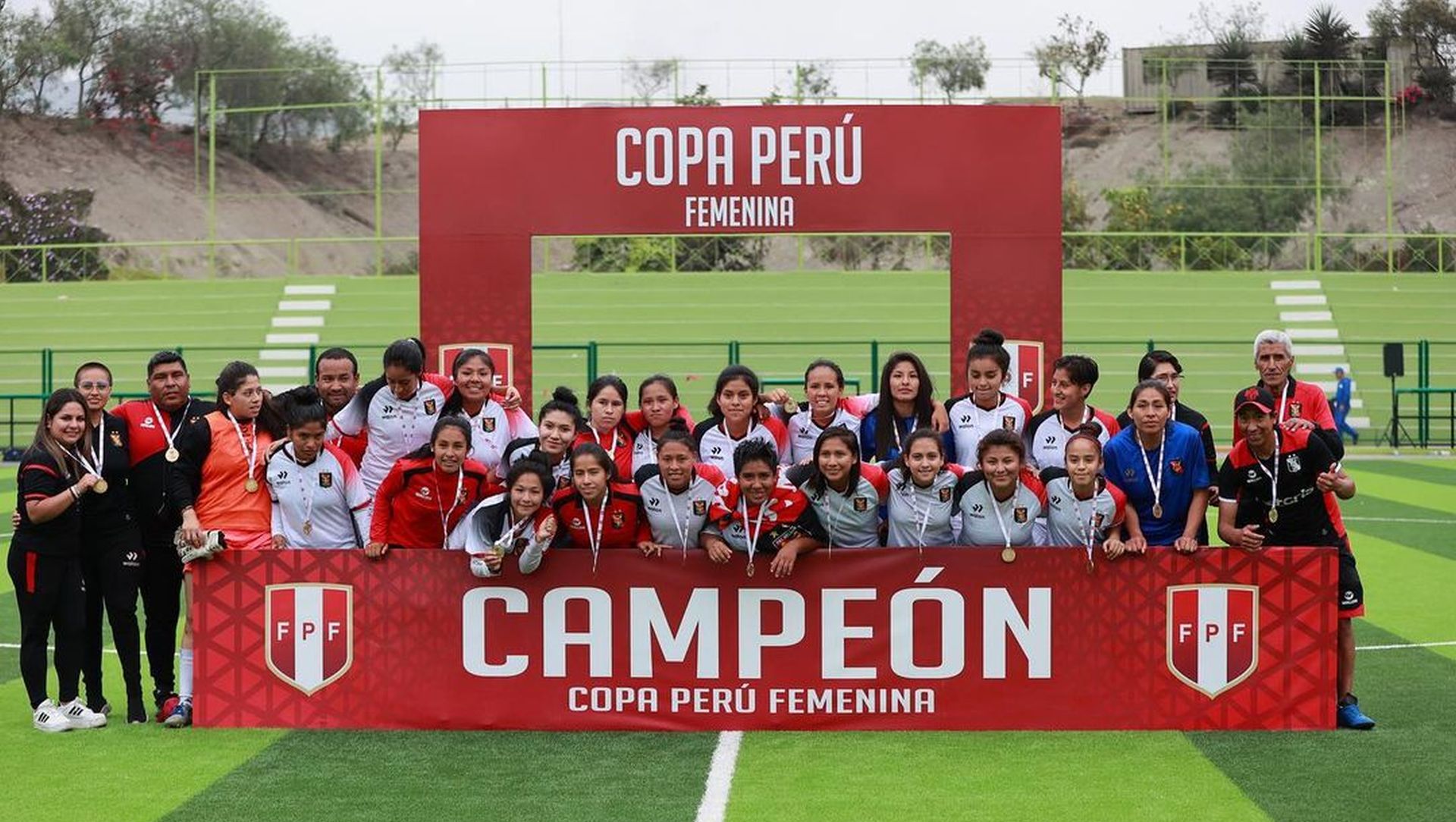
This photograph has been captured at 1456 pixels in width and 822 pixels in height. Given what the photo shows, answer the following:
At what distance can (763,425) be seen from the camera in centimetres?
896

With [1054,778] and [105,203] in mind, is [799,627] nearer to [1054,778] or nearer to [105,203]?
[1054,778]

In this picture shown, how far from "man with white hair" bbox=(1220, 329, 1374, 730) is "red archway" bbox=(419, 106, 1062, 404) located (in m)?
3.40

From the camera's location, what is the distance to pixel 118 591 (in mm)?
8250

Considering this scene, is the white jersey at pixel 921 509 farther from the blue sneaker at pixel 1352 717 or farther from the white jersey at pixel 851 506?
the blue sneaker at pixel 1352 717

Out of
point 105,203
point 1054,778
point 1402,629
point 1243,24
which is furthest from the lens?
point 1243,24

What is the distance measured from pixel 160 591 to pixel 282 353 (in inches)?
1041

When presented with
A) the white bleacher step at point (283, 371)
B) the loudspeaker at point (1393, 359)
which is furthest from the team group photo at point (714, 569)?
the white bleacher step at point (283, 371)

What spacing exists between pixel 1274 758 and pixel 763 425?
3.07 meters

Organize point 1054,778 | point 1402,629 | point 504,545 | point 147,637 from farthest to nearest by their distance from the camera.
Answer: point 1402,629 → point 147,637 → point 504,545 → point 1054,778

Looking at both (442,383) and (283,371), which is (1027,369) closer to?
(442,383)

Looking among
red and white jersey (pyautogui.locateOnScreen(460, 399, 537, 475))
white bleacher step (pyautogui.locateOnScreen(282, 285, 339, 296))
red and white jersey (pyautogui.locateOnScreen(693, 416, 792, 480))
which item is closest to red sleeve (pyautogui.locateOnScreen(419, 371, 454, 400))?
red and white jersey (pyautogui.locateOnScreen(460, 399, 537, 475))

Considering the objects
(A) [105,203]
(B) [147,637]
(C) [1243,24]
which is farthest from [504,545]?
(C) [1243,24]

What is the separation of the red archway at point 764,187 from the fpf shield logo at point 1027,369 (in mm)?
15

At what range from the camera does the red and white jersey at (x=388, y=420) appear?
9.12 m
